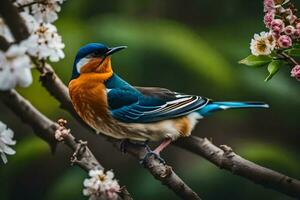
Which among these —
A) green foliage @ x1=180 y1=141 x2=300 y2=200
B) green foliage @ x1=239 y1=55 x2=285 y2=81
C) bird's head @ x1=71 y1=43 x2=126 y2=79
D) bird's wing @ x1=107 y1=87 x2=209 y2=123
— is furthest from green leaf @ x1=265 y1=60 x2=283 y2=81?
green foliage @ x1=180 y1=141 x2=300 y2=200

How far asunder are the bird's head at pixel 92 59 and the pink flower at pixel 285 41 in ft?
1.10

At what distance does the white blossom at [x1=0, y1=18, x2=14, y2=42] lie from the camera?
2.59 ft

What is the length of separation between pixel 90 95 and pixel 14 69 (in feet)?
2.01

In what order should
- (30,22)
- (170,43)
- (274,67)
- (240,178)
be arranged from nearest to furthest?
(30,22) → (274,67) → (240,178) → (170,43)

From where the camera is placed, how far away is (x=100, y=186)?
0.86m

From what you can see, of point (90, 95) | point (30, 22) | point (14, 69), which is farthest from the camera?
point (90, 95)

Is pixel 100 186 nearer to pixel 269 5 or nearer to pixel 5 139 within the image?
pixel 5 139

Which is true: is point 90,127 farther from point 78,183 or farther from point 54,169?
point 54,169

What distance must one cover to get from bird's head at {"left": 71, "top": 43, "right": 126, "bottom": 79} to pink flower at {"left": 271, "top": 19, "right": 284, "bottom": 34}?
330mm

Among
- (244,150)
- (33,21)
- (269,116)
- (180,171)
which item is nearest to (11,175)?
(180,171)

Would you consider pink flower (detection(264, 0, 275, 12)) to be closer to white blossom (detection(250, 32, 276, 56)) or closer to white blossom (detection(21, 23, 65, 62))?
white blossom (detection(250, 32, 276, 56))

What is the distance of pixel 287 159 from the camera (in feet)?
8.03

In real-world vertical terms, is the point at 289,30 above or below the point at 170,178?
above

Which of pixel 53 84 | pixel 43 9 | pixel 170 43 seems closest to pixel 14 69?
pixel 43 9
